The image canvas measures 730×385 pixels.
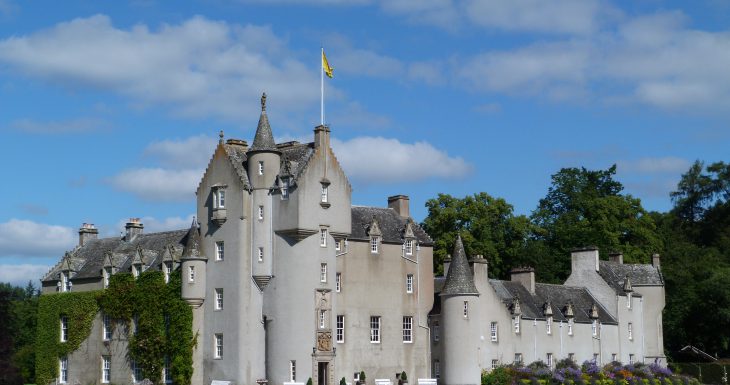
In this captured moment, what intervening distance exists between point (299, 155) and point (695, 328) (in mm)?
37863

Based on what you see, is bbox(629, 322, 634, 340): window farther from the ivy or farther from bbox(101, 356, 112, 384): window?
the ivy

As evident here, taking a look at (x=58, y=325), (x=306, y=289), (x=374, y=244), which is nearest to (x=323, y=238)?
(x=306, y=289)

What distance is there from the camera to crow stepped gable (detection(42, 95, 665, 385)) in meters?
51.8

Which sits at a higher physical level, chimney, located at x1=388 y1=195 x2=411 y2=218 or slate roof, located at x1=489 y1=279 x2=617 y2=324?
chimney, located at x1=388 y1=195 x2=411 y2=218

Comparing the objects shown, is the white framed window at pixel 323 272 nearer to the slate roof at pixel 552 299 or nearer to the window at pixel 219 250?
the window at pixel 219 250

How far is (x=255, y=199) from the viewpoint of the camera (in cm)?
5269

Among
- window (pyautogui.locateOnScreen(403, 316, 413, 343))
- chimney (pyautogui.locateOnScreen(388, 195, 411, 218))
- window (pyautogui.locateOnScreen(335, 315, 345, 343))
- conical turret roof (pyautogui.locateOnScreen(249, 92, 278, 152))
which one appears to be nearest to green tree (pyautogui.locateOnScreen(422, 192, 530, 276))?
chimney (pyautogui.locateOnScreen(388, 195, 411, 218))

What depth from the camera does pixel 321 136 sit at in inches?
2108

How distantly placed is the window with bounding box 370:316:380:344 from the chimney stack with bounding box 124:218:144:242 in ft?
55.9

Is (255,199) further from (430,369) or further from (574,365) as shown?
(574,365)

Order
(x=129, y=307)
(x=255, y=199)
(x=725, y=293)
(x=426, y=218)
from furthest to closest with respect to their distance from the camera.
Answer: (x=426, y=218), (x=725, y=293), (x=129, y=307), (x=255, y=199)

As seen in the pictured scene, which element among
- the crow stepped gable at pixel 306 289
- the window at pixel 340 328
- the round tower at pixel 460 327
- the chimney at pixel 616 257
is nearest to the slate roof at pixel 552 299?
the crow stepped gable at pixel 306 289

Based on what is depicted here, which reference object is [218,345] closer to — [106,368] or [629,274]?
[106,368]

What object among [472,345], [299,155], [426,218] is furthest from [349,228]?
[426,218]
